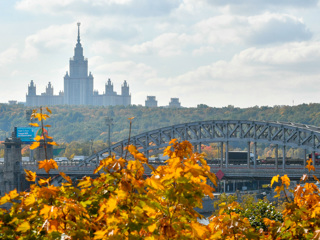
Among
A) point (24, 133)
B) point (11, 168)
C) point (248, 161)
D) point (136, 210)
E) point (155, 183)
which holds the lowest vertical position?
point (11, 168)

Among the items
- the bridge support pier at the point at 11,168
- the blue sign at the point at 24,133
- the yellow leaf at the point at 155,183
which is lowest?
the bridge support pier at the point at 11,168

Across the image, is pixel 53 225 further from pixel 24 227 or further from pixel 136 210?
pixel 136 210

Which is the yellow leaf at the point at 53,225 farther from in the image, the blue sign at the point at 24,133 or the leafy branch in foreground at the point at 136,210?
the blue sign at the point at 24,133

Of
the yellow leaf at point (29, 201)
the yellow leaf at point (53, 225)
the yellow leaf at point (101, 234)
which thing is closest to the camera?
the yellow leaf at point (101, 234)

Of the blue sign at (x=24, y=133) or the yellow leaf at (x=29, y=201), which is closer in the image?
the yellow leaf at (x=29, y=201)

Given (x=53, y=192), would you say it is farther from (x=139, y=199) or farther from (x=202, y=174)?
(x=202, y=174)

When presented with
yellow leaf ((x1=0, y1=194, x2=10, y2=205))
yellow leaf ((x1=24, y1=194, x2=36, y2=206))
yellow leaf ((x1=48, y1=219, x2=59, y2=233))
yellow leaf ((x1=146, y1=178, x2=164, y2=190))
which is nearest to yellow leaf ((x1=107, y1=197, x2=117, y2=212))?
yellow leaf ((x1=146, y1=178, x2=164, y2=190))

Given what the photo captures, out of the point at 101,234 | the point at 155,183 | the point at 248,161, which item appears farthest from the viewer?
the point at 248,161

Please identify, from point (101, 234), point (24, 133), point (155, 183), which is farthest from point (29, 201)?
point (24, 133)

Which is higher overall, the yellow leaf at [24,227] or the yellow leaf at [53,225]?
the yellow leaf at [53,225]

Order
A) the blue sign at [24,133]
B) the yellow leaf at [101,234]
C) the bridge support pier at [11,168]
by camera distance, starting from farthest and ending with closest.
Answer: the blue sign at [24,133] < the bridge support pier at [11,168] < the yellow leaf at [101,234]

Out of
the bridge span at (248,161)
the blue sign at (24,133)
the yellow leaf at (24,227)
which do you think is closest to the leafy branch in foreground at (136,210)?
the yellow leaf at (24,227)

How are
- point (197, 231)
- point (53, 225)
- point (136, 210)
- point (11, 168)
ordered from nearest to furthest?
point (197, 231) < point (136, 210) < point (53, 225) < point (11, 168)

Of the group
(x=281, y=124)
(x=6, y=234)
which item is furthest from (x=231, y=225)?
(x=281, y=124)
